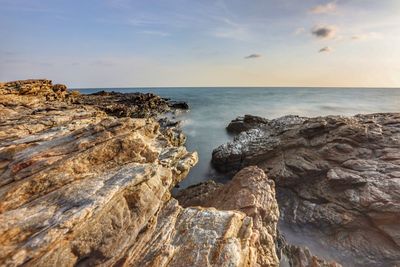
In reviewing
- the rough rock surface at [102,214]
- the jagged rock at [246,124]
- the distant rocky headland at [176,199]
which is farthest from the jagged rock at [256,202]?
the jagged rock at [246,124]

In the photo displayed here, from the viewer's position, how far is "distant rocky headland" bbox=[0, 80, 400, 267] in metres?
8.18

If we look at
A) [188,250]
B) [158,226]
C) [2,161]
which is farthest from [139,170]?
[2,161]

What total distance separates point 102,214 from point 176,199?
7624 mm

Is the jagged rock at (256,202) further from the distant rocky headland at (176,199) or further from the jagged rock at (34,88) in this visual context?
the jagged rock at (34,88)

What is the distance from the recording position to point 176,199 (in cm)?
1602

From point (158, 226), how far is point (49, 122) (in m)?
14.7

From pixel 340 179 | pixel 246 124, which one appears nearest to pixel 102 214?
pixel 340 179

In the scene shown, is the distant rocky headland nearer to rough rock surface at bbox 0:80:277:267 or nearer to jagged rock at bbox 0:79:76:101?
rough rock surface at bbox 0:80:277:267

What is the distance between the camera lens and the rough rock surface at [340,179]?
15.3m

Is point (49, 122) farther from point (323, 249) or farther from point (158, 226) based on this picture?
point (323, 249)

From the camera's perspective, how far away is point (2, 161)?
11758 millimetres

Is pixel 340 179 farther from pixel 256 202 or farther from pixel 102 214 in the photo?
pixel 102 214

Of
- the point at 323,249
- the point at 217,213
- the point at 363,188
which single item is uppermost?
the point at 217,213

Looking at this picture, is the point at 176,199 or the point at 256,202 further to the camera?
the point at 176,199
